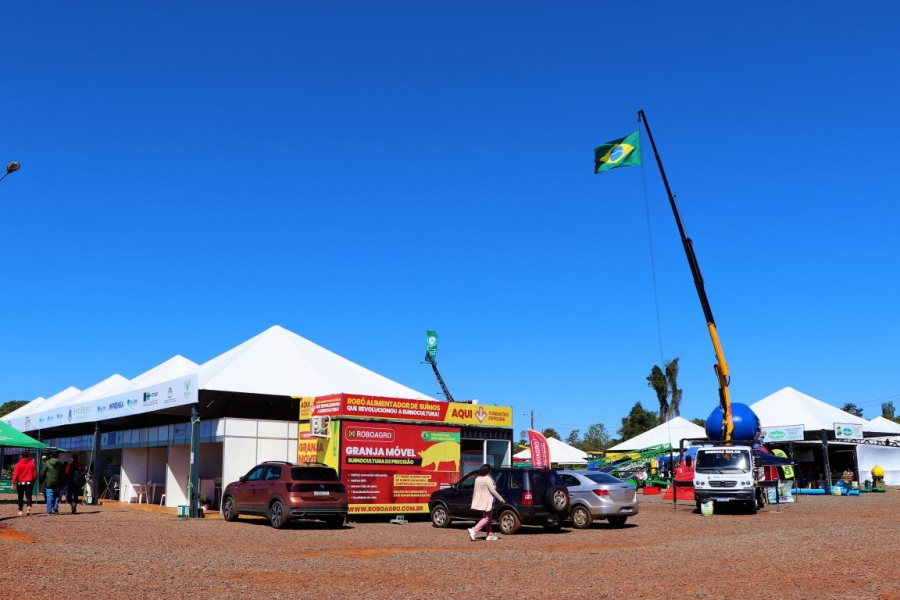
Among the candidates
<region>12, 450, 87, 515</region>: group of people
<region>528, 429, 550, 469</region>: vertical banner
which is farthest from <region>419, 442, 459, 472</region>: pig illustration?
<region>12, 450, 87, 515</region>: group of people

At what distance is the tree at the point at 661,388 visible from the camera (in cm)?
8556

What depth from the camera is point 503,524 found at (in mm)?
18938

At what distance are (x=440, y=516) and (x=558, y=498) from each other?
3542mm

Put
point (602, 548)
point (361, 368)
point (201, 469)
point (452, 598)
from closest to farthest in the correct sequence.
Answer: point (452, 598)
point (602, 548)
point (201, 469)
point (361, 368)

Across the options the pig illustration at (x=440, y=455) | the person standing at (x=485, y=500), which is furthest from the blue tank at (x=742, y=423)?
the person standing at (x=485, y=500)

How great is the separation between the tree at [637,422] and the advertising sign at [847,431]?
4311cm

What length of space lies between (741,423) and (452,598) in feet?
102

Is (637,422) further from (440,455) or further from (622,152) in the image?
(440,455)

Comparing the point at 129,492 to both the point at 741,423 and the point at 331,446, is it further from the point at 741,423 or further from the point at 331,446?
the point at 741,423

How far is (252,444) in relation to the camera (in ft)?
83.2

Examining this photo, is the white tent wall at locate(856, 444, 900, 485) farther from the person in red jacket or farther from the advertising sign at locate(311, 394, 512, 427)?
the person in red jacket

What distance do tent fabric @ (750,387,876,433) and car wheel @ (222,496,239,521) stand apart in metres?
41.2

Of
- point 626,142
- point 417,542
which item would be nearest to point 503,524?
point 417,542

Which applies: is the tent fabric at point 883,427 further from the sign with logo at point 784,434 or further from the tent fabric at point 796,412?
the sign with logo at point 784,434
